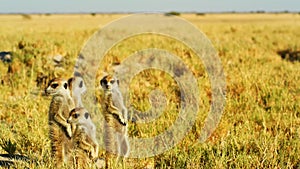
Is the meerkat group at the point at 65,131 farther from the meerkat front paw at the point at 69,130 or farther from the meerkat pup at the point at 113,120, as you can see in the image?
the meerkat pup at the point at 113,120

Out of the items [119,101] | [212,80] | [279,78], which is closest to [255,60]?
[279,78]

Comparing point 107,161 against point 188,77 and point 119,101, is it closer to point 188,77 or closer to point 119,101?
point 119,101

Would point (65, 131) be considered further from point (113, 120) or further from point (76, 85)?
point (76, 85)

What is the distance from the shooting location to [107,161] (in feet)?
9.98

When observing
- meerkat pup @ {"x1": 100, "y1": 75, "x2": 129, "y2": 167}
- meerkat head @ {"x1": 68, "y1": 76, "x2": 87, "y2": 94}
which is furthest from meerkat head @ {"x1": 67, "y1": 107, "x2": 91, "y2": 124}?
meerkat head @ {"x1": 68, "y1": 76, "x2": 87, "y2": 94}

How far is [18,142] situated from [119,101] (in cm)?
132

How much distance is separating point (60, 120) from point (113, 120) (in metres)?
0.48

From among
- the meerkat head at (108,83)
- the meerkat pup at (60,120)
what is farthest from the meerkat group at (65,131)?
the meerkat head at (108,83)

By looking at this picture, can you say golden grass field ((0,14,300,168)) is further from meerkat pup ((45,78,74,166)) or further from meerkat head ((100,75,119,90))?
meerkat head ((100,75,119,90))

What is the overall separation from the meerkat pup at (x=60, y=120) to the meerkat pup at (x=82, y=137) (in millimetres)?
55

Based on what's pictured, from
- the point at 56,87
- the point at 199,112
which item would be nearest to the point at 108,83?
the point at 56,87

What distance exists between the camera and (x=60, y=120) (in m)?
2.69

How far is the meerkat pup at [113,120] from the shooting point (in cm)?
298

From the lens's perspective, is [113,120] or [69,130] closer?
[69,130]
